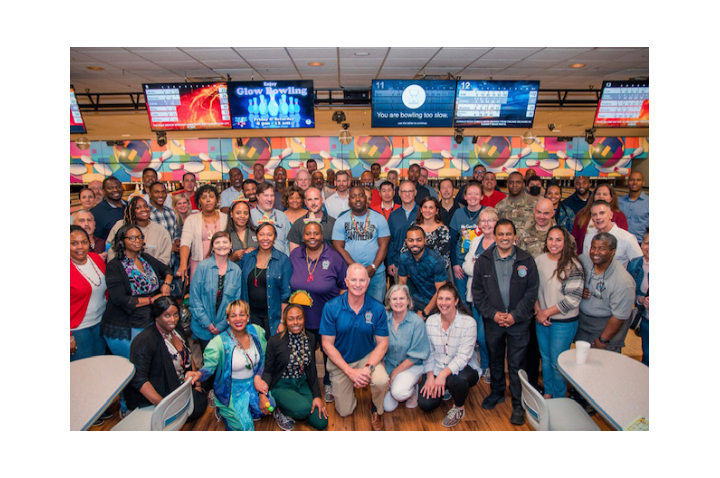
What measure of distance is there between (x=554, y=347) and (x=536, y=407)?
855 millimetres

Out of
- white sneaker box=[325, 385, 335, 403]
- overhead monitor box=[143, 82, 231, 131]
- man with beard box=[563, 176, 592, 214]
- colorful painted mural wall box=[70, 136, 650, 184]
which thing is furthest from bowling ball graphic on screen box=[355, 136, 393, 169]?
white sneaker box=[325, 385, 335, 403]

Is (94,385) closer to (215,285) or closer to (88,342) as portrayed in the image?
(88,342)

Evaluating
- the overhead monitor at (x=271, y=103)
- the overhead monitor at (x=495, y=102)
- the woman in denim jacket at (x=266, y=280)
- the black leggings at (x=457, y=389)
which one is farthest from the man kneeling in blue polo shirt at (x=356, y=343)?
the overhead monitor at (x=495, y=102)

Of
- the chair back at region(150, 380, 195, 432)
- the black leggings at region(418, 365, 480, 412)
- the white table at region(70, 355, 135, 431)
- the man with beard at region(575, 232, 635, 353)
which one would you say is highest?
the man with beard at region(575, 232, 635, 353)

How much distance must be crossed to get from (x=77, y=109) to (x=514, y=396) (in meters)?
6.45

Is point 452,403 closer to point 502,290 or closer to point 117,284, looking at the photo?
point 502,290

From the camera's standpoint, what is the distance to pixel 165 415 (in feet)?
6.82

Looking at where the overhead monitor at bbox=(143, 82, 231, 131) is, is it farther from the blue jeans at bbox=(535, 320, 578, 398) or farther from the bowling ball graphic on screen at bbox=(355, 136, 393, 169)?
the blue jeans at bbox=(535, 320, 578, 398)

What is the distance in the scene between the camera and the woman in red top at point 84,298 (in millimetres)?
2701

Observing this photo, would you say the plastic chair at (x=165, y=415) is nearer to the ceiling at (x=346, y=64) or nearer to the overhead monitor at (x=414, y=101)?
the ceiling at (x=346, y=64)

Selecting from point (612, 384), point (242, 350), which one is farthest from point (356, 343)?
point (612, 384)

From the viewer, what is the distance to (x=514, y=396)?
290 cm

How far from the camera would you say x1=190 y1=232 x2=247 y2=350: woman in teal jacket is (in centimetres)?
298

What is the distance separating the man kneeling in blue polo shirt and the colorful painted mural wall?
5.52 meters
